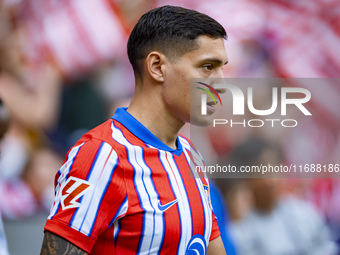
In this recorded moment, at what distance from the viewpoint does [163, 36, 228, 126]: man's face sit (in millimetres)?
1555

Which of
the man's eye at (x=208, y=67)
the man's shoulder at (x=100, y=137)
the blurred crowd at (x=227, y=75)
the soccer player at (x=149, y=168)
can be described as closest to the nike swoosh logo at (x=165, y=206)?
the soccer player at (x=149, y=168)

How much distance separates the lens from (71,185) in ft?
4.35

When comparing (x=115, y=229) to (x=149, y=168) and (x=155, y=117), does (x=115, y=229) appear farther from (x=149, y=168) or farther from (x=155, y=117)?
(x=155, y=117)

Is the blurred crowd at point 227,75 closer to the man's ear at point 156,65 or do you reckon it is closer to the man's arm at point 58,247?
the man's ear at point 156,65

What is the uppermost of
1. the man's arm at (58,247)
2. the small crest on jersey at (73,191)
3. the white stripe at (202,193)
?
the white stripe at (202,193)

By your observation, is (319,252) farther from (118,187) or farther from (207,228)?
(118,187)

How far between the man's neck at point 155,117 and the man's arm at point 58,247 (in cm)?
50

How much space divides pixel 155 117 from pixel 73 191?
1.41 ft

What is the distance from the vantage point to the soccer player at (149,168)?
4.33 ft

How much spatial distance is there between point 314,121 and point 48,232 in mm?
2610

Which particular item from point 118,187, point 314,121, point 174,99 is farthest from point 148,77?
point 314,121

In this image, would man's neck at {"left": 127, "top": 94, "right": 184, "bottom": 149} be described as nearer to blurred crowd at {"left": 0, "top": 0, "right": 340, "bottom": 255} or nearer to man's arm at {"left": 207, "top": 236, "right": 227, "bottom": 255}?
man's arm at {"left": 207, "top": 236, "right": 227, "bottom": 255}

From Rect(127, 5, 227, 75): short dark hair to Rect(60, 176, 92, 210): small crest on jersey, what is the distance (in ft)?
1.69

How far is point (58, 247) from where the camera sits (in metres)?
1.30
